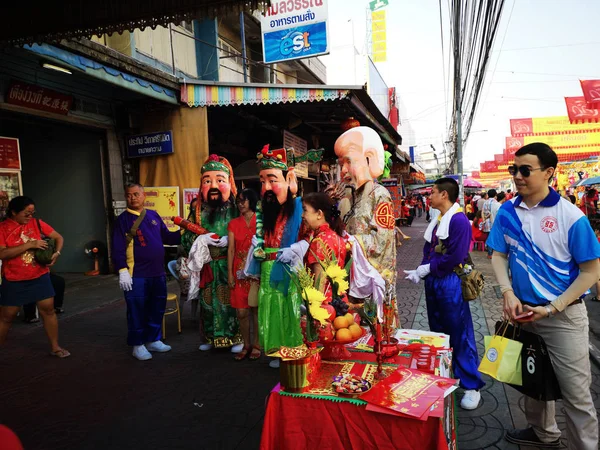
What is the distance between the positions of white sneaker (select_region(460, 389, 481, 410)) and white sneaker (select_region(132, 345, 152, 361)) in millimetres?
3277

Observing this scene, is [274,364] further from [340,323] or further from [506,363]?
[506,363]

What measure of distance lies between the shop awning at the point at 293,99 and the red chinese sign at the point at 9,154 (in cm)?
308

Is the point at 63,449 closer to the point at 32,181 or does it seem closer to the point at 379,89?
the point at 32,181

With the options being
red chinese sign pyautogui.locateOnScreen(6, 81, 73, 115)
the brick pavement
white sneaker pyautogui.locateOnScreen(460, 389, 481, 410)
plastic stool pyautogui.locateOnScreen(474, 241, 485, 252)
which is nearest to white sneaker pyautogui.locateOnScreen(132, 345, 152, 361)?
the brick pavement

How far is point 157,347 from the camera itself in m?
4.93

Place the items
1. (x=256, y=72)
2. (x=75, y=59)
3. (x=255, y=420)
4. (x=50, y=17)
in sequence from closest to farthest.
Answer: (x=255, y=420), (x=50, y=17), (x=75, y=59), (x=256, y=72)

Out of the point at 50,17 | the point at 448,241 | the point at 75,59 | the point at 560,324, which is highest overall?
the point at 75,59

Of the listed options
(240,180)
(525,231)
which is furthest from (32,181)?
(525,231)

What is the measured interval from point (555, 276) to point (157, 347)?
4193mm

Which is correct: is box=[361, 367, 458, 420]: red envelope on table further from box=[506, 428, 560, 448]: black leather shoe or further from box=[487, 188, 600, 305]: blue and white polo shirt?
box=[506, 428, 560, 448]: black leather shoe

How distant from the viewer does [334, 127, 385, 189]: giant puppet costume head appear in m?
3.78

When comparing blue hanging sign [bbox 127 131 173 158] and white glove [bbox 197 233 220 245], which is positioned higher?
blue hanging sign [bbox 127 131 173 158]

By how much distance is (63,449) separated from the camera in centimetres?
298

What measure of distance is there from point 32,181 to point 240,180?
496 centimetres
